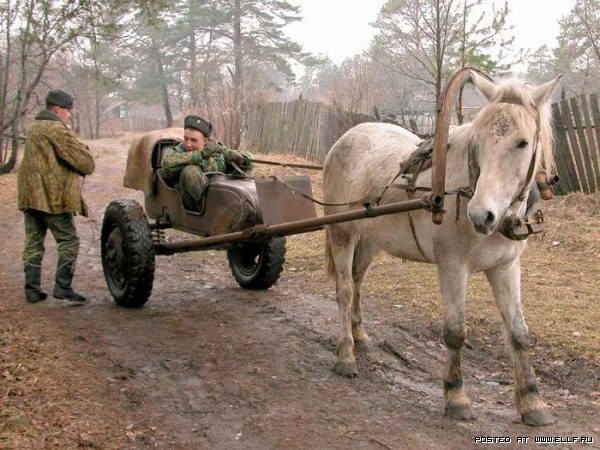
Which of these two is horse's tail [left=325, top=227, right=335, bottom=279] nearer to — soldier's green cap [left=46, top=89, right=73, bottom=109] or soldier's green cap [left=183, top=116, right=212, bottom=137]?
soldier's green cap [left=183, top=116, right=212, bottom=137]

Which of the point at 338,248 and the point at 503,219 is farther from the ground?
the point at 503,219

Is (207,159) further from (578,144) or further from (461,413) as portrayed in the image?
(578,144)

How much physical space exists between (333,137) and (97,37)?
25.6ft

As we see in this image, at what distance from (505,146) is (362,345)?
2.51m

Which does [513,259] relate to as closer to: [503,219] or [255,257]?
[503,219]

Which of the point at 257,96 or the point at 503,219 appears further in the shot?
the point at 257,96

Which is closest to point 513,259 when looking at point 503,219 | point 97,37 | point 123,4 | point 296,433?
point 503,219

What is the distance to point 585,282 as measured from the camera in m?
6.91

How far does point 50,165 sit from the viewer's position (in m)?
6.09

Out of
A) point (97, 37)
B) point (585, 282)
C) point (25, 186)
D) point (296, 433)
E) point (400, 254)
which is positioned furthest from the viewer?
point (97, 37)

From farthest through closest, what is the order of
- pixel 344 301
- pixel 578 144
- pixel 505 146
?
pixel 578 144
pixel 344 301
pixel 505 146

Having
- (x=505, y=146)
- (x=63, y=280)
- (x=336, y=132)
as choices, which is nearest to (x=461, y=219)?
(x=505, y=146)

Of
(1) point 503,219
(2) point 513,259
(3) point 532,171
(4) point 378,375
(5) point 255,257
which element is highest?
(3) point 532,171

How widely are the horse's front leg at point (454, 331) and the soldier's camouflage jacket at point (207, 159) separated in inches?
111
